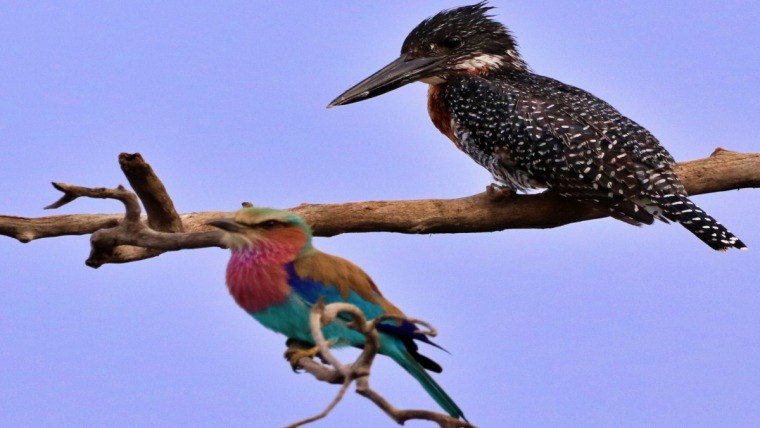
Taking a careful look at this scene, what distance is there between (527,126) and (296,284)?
9.14 feet

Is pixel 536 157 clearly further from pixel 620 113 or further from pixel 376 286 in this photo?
pixel 376 286

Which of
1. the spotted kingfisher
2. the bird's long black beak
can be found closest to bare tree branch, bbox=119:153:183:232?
the spotted kingfisher

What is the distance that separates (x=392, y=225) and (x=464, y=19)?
5.37 ft

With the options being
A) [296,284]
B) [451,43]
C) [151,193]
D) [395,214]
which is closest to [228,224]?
[296,284]

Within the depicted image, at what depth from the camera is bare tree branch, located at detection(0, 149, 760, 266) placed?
16.5ft

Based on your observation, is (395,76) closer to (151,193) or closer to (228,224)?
(151,193)

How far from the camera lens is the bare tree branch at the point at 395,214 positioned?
5.02 metres

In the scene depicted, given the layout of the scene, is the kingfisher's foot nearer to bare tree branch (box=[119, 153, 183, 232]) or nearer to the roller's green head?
bare tree branch (box=[119, 153, 183, 232])

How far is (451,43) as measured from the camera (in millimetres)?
6812

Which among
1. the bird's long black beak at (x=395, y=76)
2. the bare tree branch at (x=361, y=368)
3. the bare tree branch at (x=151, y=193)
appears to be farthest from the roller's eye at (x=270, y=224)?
the bird's long black beak at (x=395, y=76)

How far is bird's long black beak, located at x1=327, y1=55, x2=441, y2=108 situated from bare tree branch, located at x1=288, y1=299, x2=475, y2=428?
143 inches

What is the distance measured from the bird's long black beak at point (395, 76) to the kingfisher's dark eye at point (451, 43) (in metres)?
0.10

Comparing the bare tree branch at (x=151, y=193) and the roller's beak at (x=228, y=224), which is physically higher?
the bare tree branch at (x=151, y=193)

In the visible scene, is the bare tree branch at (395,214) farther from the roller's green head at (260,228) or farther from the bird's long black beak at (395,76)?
the roller's green head at (260,228)
